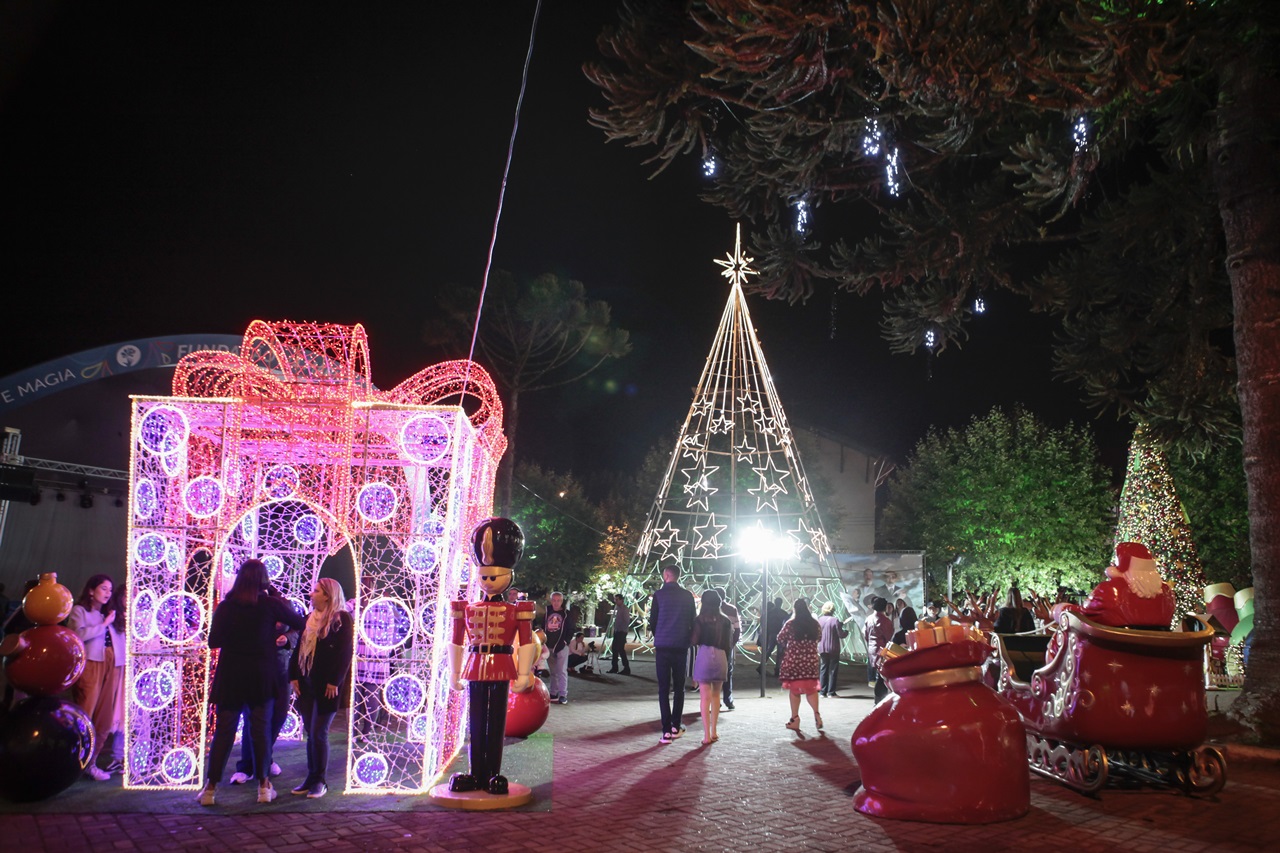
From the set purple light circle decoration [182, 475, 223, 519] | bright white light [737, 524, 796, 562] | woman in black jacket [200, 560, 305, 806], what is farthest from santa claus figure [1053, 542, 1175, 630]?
bright white light [737, 524, 796, 562]

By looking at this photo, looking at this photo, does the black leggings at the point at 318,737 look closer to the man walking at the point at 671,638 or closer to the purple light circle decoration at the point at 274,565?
the purple light circle decoration at the point at 274,565

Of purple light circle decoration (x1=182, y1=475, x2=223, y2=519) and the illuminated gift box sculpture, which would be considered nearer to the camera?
the illuminated gift box sculpture

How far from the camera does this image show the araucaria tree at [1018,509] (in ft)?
88.5

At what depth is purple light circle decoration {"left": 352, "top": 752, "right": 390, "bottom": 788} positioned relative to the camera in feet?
21.5

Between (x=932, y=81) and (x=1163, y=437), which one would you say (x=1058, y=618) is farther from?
(x=1163, y=437)

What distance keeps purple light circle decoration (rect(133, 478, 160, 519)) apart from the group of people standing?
103 centimetres

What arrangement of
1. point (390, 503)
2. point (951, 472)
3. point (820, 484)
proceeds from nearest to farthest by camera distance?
point (390, 503)
point (951, 472)
point (820, 484)

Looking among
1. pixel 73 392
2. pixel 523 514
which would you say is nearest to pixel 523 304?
pixel 523 514

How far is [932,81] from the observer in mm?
8070

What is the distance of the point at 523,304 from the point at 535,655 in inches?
802

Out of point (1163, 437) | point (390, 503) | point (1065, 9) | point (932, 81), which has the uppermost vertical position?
point (1065, 9)

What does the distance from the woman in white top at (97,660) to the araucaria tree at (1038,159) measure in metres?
6.92

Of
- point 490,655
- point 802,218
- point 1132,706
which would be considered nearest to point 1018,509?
point 802,218

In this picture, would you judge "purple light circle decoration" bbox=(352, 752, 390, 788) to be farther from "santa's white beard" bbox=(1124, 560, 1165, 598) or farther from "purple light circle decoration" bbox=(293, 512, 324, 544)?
"santa's white beard" bbox=(1124, 560, 1165, 598)
